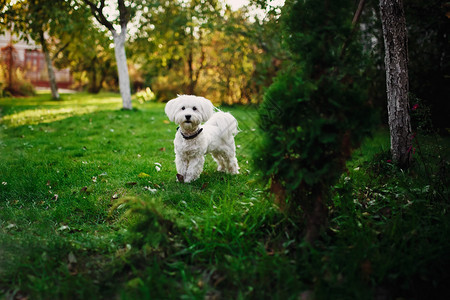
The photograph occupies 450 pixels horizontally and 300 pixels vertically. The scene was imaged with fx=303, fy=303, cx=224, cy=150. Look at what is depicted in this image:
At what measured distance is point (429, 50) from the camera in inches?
271

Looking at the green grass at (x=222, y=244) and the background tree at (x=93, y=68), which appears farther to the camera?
the background tree at (x=93, y=68)

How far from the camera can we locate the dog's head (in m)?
3.72

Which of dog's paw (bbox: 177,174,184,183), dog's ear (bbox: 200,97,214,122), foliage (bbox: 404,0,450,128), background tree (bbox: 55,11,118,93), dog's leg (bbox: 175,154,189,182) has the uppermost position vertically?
background tree (bbox: 55,11,118,93)

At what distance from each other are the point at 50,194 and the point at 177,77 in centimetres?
1431

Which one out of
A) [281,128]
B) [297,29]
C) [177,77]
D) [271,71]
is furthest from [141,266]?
[177,77]

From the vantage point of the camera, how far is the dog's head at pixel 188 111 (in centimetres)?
372

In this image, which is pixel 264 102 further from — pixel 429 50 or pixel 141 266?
pixel 429 50

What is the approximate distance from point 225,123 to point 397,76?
2309 millimetres

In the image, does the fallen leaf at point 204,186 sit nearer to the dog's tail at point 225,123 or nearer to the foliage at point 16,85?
the dog's tail at point 225,123

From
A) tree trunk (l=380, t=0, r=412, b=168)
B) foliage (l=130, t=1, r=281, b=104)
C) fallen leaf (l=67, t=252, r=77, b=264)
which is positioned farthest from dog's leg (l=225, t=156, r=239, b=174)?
foliage (l=130, t=1, r=281, b=104)

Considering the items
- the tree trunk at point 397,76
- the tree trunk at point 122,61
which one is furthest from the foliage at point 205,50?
the tree trunk at point 397,76

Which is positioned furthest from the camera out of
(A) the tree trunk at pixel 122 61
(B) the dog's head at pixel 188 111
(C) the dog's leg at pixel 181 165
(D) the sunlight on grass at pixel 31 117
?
(A) the tree trunk at pixel 122 61

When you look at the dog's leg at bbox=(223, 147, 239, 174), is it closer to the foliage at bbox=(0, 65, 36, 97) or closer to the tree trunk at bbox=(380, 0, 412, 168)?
the tree trunk at bbox=(380, 0, 412, 168)

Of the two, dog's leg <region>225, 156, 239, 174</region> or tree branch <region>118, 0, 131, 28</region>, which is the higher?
tree branch <region>118, 0, 131, 28</region>
